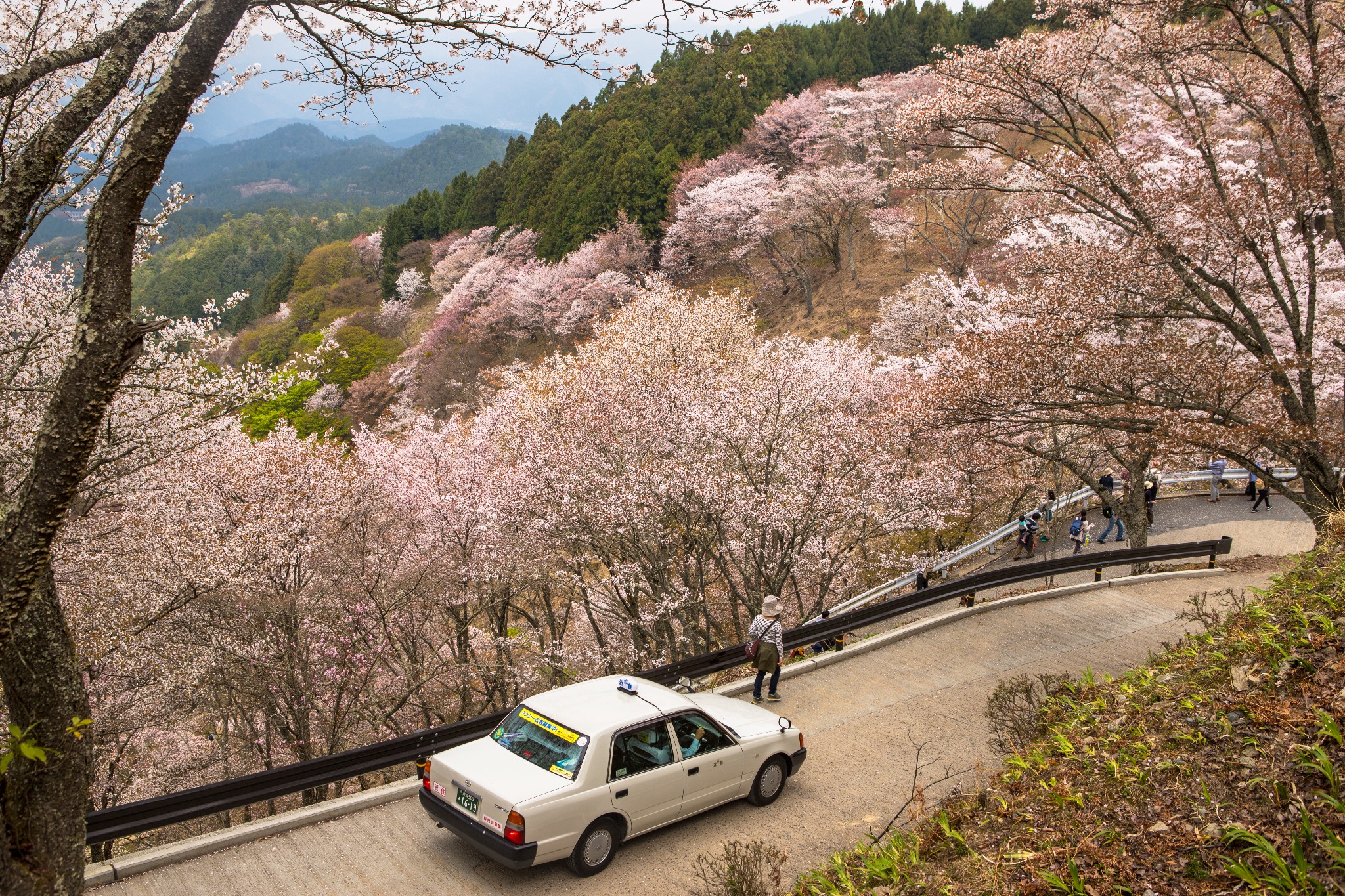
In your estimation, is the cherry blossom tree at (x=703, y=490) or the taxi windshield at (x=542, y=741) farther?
the cherry blossom tree at (x=703, y=490)

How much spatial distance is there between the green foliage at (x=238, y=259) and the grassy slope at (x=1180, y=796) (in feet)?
310

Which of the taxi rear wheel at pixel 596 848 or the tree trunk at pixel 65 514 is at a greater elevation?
the tree trunk at pixel 65 514

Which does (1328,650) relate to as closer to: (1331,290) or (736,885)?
(736,885)

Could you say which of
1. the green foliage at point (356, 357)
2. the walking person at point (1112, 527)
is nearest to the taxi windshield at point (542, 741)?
the walking person at point (1112, 527)

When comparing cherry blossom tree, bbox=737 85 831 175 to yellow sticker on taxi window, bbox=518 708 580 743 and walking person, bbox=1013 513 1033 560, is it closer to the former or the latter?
walking person, bbox=1013 513 1033 560

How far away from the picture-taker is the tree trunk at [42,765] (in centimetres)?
400

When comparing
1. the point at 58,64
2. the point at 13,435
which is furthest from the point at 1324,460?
the point at 13,435

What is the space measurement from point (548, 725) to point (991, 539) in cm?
1672

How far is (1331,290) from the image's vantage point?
59.5ft

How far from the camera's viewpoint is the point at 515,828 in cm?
604

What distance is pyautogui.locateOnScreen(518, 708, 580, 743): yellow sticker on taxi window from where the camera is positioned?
6.69 m

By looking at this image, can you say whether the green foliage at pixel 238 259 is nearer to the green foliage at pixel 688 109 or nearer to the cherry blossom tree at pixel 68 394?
the green foliage at pixel 688 109

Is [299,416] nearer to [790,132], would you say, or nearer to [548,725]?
[790,132]

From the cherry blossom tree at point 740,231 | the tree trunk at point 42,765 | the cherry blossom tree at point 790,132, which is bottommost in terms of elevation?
the tree trunk at point 42,765
